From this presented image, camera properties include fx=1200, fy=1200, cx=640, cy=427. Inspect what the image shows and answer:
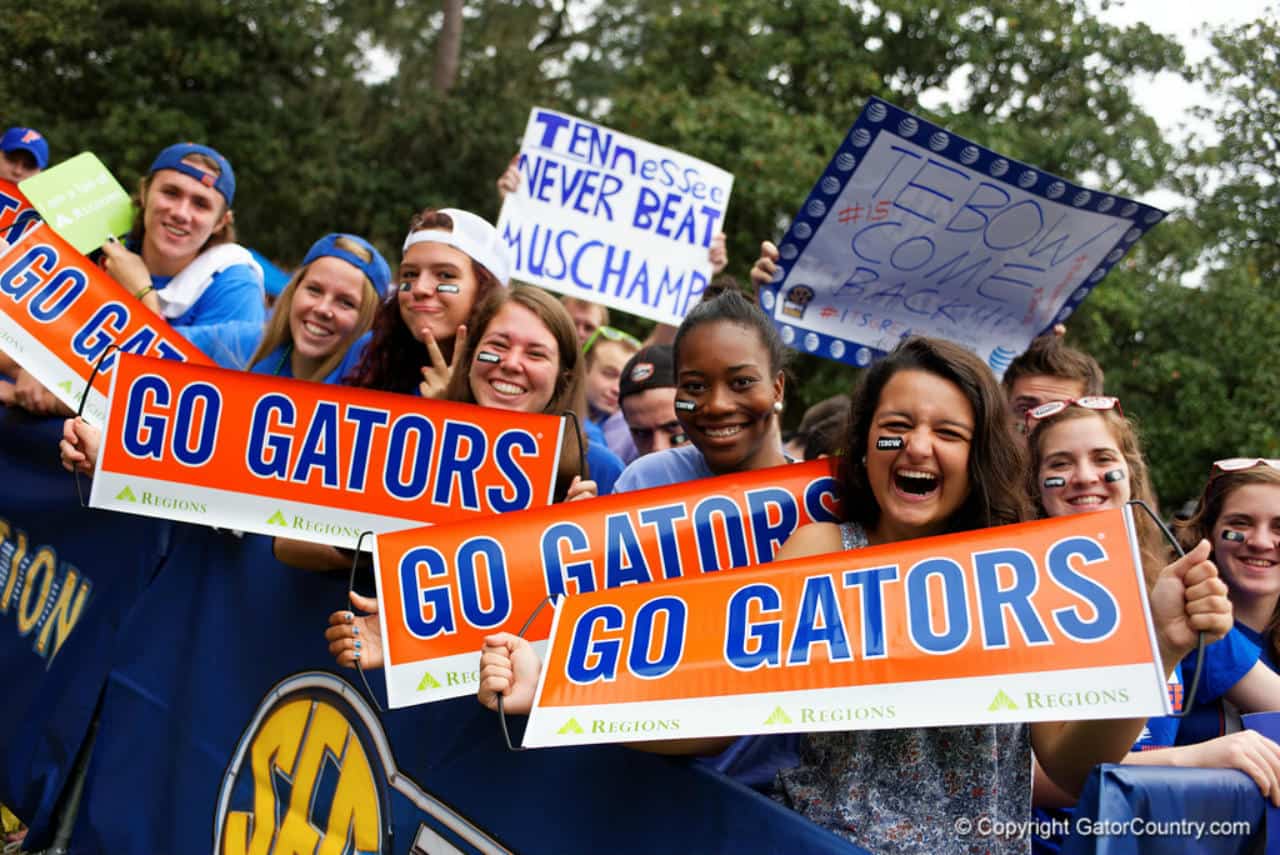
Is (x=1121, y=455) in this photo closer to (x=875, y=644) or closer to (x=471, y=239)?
(x=875, y=644)

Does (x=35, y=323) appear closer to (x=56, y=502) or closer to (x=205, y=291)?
(x=56, y=502)

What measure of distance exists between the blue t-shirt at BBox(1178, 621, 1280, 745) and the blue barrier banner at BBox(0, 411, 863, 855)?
1290mm

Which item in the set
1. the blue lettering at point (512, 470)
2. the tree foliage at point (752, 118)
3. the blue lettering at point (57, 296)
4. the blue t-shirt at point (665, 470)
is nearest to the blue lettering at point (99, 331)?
the blue lettering at point (57, 296)

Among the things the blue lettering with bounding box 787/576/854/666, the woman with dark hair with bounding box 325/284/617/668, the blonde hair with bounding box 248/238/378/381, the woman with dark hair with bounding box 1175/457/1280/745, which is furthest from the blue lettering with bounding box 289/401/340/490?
the woman with dark hair with bounding box 1175/457/1280/745

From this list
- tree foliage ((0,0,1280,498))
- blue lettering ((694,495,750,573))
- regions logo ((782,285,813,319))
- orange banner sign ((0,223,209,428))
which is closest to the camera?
blue lettering ((694,495,750,573))

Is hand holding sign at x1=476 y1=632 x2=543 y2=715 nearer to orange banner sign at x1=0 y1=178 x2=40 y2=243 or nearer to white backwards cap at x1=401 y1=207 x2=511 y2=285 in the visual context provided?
white backwards cap at x1=401 y1=207 x2=511 y2=285

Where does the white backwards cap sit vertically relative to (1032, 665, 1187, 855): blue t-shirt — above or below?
above

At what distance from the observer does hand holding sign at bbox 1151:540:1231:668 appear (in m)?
2.03

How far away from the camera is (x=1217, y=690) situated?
2850 millimetres

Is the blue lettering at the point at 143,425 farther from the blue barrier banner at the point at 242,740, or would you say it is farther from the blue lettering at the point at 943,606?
the blue lettering at the point at 943,606

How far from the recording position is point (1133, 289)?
14.5 m

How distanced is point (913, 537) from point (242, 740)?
1.94m

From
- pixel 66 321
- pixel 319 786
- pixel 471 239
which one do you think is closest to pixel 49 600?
pixel 66 321

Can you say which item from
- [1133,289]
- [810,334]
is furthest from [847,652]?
[1133,289]
